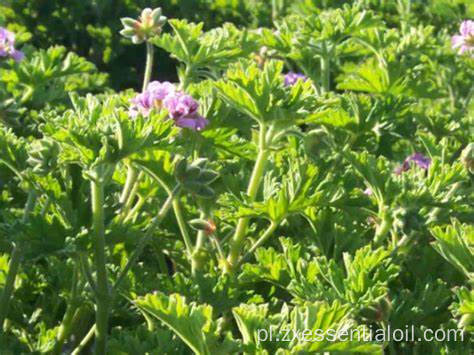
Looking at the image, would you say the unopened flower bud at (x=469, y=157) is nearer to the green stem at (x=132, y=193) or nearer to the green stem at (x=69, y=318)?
the green stem at (x=132, y=193)

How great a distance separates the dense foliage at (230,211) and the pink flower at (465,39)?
0.35m

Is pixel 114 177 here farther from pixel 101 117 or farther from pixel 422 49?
pixel 422 49

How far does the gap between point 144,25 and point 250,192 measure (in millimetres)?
674

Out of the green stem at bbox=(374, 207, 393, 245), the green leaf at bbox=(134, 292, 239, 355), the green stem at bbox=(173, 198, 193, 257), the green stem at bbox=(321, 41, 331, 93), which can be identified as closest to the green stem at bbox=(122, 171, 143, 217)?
the green stem at bbox=(173, 198, 193, 257)

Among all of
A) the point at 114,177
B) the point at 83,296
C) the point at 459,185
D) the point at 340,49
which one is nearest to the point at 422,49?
the point at 340,49

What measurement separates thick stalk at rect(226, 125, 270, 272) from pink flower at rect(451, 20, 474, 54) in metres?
1.32

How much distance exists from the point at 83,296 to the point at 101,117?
1.45 ft

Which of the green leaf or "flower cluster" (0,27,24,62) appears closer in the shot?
the green leaf

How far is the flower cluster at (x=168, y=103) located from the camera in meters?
2.09

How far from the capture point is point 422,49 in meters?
3.11

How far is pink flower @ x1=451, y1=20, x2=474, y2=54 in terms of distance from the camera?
10.6 feet

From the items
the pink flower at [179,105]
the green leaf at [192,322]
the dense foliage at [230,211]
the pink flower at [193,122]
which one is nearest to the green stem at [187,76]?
the dense foliage at [230,211]

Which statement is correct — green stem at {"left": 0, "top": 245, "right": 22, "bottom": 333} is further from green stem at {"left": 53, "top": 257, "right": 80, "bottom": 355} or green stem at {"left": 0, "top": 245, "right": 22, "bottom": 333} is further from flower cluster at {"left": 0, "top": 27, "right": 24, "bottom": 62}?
flower cluster at {"left": 0, "top": 27, "right": 24, "bottom": 62}

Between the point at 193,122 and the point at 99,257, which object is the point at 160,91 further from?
the point at 99,257
